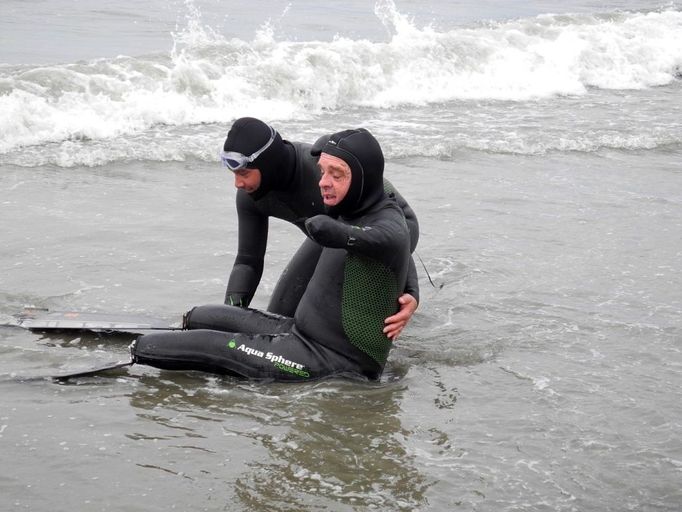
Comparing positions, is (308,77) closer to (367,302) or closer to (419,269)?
(419,269)

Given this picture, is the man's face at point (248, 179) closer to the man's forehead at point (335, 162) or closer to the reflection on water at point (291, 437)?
the man's forehead at point (335, 162)

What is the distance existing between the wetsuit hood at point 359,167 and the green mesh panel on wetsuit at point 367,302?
29 centimetres

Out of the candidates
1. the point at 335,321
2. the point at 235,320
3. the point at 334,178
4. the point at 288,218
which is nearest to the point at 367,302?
the point at 335,321

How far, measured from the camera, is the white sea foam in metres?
12.3

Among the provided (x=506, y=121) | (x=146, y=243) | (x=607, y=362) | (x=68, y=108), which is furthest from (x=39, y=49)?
(x=607, y=362)

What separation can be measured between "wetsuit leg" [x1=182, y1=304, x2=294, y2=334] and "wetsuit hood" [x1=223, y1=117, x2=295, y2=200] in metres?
0.71

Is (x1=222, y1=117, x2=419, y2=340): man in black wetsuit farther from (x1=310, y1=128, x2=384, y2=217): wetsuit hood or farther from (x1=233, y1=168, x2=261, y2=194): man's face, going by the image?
(x1=310, y1=128, x2=384, y2=217): wetsuit hood

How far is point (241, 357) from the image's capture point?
5582 mm

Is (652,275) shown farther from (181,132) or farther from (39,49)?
(39,49)

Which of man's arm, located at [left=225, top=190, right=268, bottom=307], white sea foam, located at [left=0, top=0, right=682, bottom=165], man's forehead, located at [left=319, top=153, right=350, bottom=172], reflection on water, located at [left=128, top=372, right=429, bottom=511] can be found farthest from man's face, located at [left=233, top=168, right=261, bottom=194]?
white sea foam, located at [left=0, top=0, right=682, bottom=165]

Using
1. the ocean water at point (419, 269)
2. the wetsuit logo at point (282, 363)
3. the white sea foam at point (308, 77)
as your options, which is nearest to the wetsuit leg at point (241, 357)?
the wetsuit logo at point (282, 363)

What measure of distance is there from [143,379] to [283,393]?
81 centimetres

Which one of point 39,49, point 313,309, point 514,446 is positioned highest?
point 39,49

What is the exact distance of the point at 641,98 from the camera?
58.4 feet
